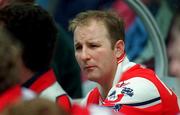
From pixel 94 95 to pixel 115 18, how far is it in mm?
383

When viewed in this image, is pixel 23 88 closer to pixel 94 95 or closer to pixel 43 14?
pixel 43 14

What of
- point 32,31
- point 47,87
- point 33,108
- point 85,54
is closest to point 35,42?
point 32,31

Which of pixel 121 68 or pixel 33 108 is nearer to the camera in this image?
pixel 33 108

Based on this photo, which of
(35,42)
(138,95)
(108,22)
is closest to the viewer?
(35,42)

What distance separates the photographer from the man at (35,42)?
3262 mm

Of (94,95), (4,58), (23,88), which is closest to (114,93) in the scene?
(94,95)

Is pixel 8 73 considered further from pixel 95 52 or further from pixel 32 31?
pixel 95 52

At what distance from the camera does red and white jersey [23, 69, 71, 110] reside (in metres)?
3.25

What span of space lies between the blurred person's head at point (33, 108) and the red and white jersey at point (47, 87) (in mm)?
872

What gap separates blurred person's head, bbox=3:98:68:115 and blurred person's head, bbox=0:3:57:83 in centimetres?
91

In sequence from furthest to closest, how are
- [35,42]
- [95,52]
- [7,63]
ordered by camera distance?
[95,52], [35,42], [7,63]

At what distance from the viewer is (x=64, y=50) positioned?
479cm

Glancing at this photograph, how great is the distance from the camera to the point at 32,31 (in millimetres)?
3326

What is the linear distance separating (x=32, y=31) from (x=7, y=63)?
22.6 inches
